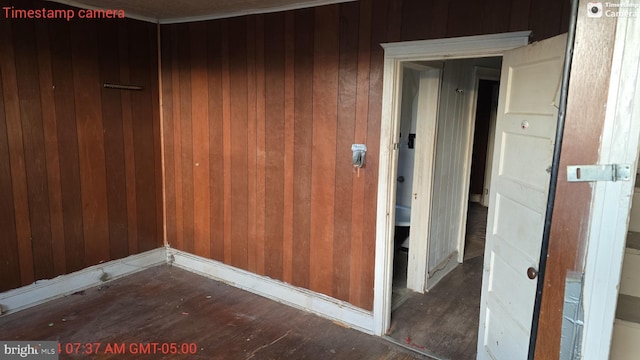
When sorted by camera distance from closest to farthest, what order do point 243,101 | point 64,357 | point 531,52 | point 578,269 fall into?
point 578,269 → point 531,52 → point 64,357 → point 243,101

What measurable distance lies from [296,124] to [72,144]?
6.06 ft

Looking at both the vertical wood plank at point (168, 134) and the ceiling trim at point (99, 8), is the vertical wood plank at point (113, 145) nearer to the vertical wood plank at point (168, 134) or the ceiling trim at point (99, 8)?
the ceiling trim at point (99, 8)

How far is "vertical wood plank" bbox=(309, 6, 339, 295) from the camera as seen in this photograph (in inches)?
116

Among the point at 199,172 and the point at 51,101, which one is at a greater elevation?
the point at 51,101

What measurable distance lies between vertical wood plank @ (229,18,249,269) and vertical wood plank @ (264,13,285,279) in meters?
0.24

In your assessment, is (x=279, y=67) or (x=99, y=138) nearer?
(x=279, y=67)

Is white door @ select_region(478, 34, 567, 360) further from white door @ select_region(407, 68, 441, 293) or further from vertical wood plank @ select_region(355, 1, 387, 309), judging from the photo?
white door @ select_region(407, 68, 441, 293)

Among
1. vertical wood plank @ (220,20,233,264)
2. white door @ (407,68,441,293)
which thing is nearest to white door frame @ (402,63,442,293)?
white door @ (407,68,441,293)

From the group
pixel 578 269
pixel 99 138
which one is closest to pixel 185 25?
pixel 99 138

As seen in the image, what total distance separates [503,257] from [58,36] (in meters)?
3.47

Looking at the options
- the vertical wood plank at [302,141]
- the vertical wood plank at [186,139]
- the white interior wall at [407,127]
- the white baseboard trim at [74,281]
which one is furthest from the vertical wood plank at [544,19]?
the white baseboard trim at [74,281]

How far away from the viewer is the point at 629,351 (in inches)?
56.8

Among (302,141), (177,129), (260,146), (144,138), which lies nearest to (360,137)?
(302,141)

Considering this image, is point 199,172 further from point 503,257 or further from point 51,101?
point 503,257
